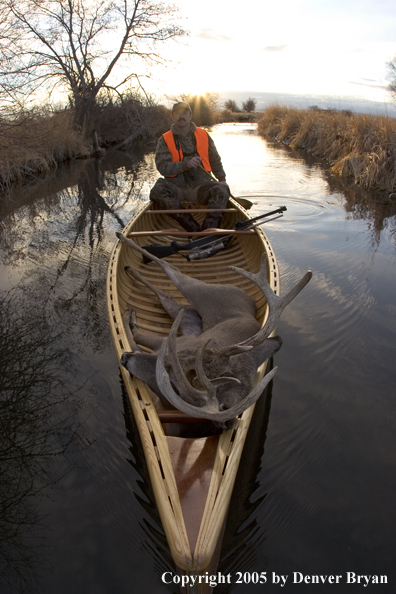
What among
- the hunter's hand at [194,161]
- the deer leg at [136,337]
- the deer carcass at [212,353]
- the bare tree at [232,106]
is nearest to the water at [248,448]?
the deer leg at [136,337]

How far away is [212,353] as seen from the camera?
2.75m

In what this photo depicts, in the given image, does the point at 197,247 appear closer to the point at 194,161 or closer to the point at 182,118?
the point at 194,161

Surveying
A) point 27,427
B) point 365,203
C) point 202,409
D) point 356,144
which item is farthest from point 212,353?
point 356,144

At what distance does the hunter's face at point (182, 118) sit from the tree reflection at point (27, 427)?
368cm

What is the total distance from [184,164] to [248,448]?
184 inches

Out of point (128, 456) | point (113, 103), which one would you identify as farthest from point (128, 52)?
point (128, 456)

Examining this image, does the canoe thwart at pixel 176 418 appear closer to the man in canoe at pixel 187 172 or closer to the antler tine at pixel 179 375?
the antler tine at pixel 179 375

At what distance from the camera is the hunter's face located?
6426 millimetres

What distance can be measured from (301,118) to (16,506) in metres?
24.1

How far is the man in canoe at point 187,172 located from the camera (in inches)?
253

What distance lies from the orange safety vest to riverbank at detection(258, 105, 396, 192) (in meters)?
6.94

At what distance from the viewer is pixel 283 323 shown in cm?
511

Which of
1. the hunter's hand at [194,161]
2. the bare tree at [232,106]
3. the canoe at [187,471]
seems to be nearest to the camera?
the canoe at [187,471]

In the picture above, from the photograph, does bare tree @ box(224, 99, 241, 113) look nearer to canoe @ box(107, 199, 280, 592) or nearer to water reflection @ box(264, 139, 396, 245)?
water reflection @ box(264, 139, 396, 245)
